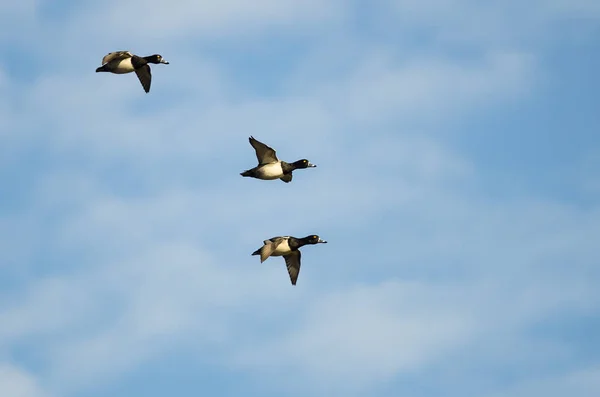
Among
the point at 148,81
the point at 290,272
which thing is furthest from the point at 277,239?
the point at 148,81

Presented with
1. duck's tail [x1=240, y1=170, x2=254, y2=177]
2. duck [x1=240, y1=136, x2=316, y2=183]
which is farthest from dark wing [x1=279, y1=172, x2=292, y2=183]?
duck's tail [x1=240, y1=170, x2=254, y2=177]

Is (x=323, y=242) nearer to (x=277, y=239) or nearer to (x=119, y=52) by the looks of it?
(x=277, y=239)

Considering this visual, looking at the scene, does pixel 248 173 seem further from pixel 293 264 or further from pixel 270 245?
pixel 293 264

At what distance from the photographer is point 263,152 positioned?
7369 centimetres

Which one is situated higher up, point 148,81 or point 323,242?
point 148,81

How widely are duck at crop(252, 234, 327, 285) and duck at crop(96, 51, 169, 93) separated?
9847mm

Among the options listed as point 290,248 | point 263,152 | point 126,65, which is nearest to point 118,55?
point 126,65

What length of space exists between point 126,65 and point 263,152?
7.74 m

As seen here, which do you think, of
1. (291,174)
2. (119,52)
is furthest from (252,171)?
(119,52)

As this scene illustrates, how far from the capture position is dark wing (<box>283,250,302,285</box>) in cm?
7412

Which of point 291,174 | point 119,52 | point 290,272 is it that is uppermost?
point 119,52

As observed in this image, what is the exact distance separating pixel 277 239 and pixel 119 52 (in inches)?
459

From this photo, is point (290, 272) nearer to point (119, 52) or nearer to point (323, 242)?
point (323, 242)

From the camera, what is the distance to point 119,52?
74.3 metres
